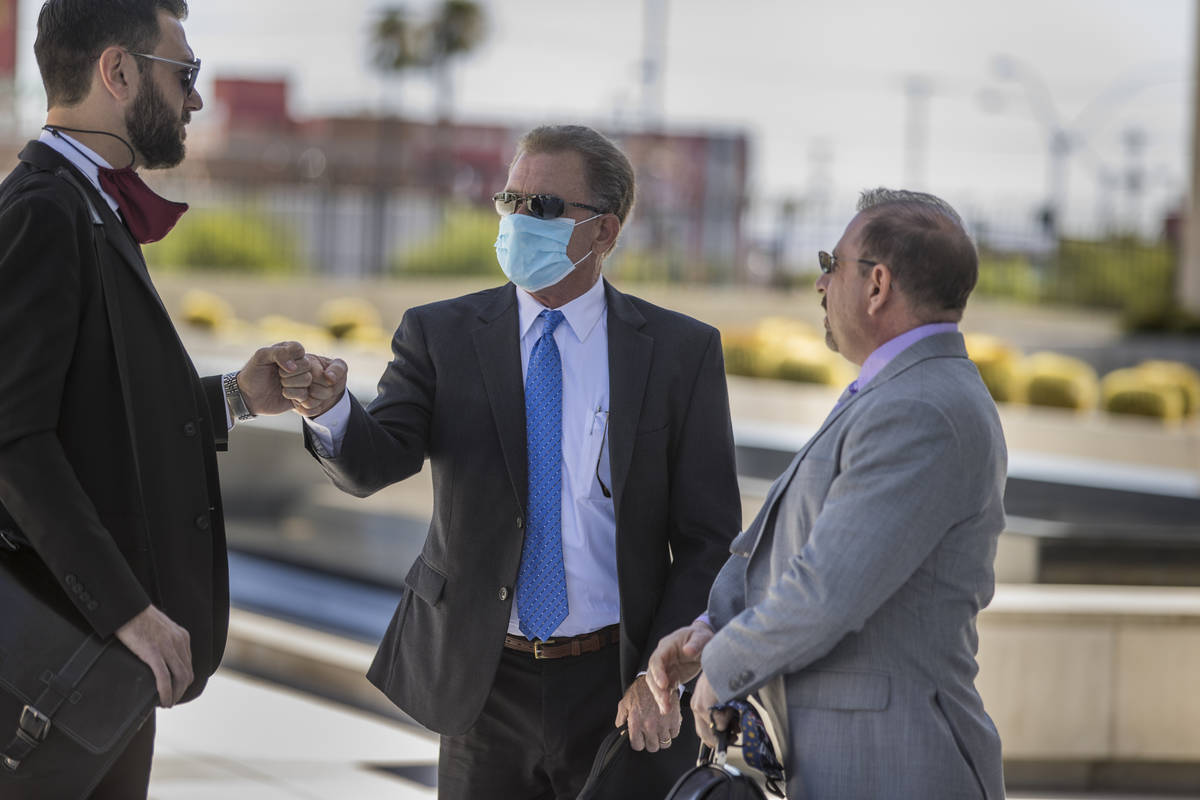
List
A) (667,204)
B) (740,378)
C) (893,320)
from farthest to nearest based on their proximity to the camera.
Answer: (667,204) < (740,378) < (893,320)

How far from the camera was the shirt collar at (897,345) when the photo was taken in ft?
7.83

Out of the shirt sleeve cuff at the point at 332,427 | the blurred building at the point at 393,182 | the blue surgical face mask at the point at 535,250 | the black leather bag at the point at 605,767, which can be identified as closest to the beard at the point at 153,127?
the shirt sleeve cuff at the point at 332,427

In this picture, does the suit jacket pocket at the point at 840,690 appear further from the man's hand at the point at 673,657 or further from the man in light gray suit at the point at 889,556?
the man's hand at the point at 673,657

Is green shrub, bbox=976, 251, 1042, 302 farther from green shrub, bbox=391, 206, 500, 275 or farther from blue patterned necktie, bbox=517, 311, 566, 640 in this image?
blue patterned necktie, bbox=517, 311, 566, 640

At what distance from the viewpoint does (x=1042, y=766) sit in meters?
5.49

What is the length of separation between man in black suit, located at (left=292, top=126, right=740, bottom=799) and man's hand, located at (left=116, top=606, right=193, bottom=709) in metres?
0.60

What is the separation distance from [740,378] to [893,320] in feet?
38.7

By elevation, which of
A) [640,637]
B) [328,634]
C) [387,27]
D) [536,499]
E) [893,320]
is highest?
[387,27]

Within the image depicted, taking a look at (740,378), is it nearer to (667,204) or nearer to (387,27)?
(667,204)

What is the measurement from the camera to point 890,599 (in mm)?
2320

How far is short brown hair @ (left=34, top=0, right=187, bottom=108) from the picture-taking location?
2.52 metres

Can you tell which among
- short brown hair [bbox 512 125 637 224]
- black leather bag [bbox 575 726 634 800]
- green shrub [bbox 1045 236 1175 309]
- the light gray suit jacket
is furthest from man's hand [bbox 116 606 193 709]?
green shrub [bbox 1045 236 1175 309]

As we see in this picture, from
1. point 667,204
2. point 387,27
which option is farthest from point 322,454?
point 387,27

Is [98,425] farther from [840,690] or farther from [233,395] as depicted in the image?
[840,690]
